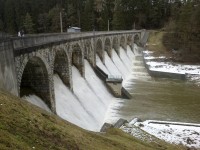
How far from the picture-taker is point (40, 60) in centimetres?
2253

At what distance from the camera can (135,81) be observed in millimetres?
48906

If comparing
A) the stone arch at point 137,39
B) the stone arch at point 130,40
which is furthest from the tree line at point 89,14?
the stone arch at point 130,40

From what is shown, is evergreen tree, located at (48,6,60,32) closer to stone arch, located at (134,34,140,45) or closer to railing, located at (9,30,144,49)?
stone arch, located at (134,34,140,45)

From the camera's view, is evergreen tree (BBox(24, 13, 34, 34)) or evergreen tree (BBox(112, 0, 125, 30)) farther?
evergreen tree (BBox(112, 0, 125, 30))

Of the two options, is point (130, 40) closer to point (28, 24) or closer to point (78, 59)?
point (28, 24)

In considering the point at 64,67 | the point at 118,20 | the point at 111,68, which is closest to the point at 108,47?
the point at 111,68

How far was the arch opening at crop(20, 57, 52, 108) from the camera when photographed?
23.3m

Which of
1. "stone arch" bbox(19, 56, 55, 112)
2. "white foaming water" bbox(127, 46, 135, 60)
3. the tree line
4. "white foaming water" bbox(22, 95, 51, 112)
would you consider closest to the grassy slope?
"white foaming water" bbox(22, 95, 51, 112)

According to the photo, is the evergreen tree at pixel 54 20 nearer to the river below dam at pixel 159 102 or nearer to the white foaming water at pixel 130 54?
the white foaming water at pixel 130 54

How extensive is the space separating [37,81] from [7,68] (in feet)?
26.8

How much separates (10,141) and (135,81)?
40.7 m

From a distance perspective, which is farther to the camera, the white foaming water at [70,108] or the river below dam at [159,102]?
the river below dam at [159,102]

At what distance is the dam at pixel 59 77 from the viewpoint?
57.1ft

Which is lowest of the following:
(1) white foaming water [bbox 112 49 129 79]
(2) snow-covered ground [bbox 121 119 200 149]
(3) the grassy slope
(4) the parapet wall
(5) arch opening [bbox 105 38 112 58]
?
(1) white foaming water [bbox 112 49 129 79]
